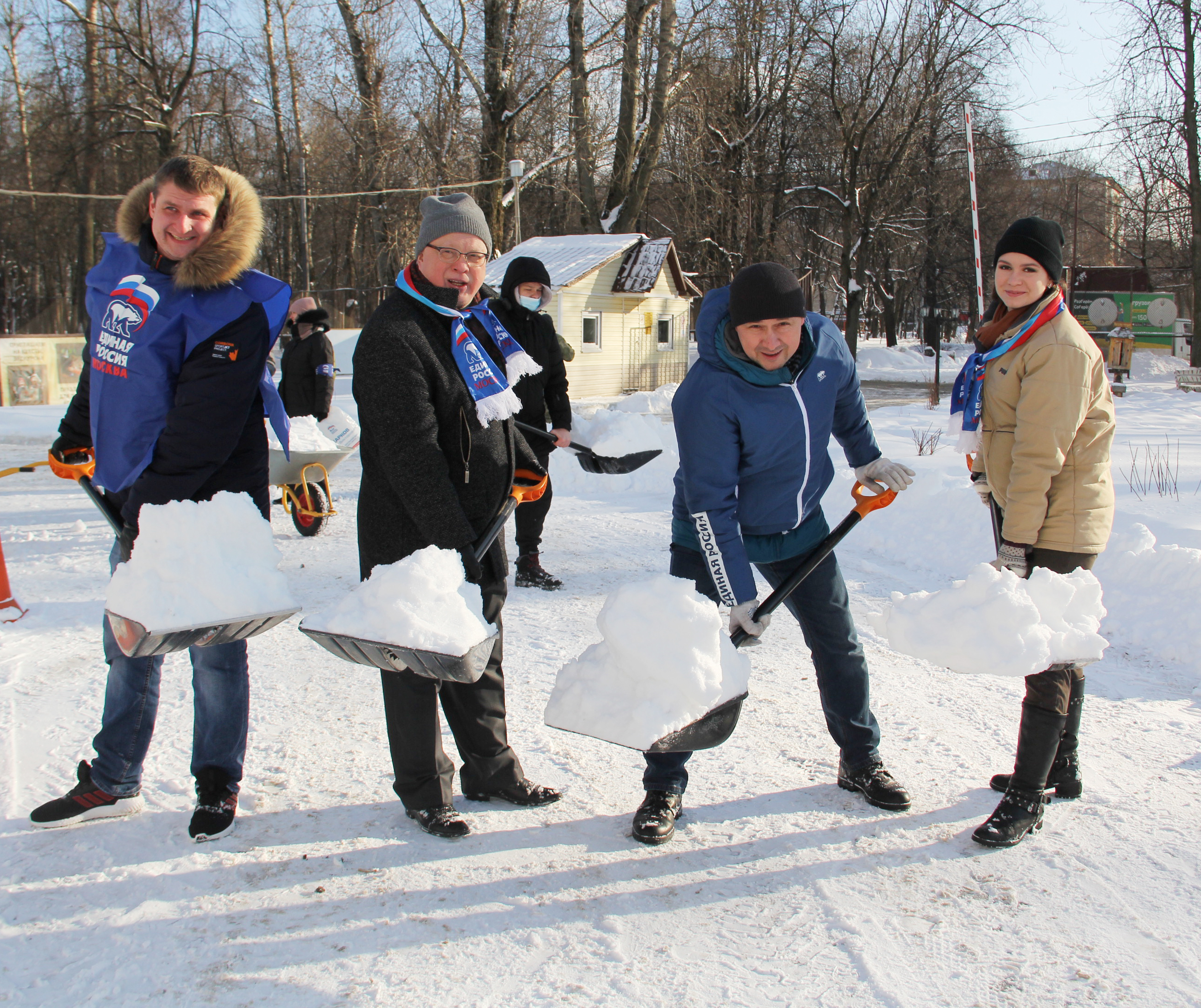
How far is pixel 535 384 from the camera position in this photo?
5246 mm

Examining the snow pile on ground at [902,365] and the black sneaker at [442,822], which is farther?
the snow pile on ground at [902,365]

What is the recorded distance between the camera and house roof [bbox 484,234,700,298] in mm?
20781

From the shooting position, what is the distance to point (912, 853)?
2623mm

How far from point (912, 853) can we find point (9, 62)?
31344mm

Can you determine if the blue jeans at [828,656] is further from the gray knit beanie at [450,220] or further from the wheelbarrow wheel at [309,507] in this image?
the wheelbarrow wheel at [309,507]

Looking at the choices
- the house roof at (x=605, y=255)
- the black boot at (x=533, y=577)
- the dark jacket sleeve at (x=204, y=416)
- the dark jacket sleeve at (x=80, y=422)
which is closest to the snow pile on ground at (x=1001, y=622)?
the dark jacket sleeve at (x=204, y=416)

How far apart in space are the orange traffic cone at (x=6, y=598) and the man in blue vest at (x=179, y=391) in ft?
7.86

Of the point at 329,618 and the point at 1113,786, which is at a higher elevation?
the point at 329,618

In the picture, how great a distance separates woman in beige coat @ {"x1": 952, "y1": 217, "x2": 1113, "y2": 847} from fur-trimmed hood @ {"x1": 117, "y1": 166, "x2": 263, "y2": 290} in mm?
2259

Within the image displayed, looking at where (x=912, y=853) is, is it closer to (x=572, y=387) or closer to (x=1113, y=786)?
(x=1113, y=786)

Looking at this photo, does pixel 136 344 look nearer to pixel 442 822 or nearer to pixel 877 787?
pixel 442 822

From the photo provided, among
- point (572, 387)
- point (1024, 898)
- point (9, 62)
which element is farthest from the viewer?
point (9, 62)

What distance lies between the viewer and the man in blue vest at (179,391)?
2.48m

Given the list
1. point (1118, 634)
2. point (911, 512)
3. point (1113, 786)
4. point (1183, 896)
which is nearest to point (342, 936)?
point (1183, 896)
